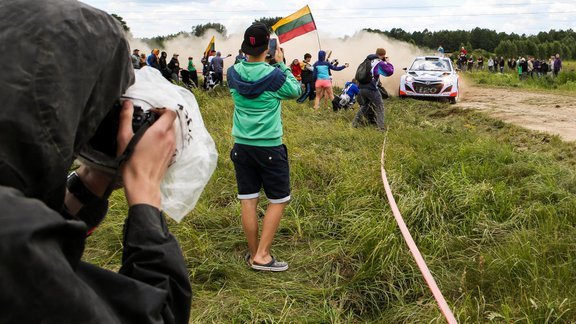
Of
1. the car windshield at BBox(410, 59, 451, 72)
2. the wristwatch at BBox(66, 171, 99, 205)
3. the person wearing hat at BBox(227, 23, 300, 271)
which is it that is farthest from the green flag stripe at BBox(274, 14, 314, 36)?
the wristwatch at BBox(66, 171, 99, 205)

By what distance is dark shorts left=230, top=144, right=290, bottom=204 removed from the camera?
3234 millimetres

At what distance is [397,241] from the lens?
10.2 feet

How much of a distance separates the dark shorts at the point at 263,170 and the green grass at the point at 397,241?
1.68 feet

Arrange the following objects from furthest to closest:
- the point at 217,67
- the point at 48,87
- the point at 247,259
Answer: the point at 217,67 < the point at 247,259 < the point at 48,87

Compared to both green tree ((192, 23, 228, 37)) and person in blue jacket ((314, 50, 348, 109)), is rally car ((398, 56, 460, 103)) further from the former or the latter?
green tree ((192, 23, 228, 37))

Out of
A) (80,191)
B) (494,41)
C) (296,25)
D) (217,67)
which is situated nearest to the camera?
(80,191)

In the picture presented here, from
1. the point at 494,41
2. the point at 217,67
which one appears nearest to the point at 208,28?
the point at 217,67

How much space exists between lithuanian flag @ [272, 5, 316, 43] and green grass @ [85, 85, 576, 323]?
7.03m

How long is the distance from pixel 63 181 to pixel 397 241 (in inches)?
106

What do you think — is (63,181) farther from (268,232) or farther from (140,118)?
(268,232)

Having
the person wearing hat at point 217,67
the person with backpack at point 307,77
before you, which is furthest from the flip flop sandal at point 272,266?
the person wearing hat at point 217,67

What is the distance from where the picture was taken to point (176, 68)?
15.7 m

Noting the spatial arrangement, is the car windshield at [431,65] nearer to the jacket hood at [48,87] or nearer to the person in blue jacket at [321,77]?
the person in blue jacket at [321,77]

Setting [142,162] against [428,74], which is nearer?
[142,162]
